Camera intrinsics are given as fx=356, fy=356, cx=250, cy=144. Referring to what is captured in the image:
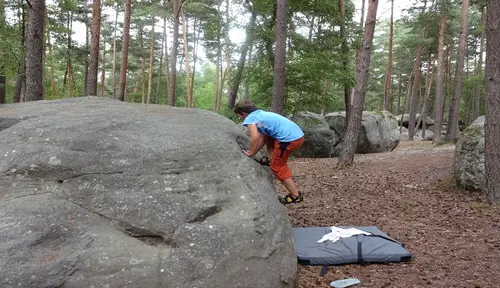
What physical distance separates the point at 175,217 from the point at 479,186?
6.79 metres

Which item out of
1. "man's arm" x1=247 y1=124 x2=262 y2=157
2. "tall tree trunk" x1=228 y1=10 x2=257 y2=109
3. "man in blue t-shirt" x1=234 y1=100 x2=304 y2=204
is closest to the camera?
"man's arm" x1=247 y1=124 x2=262 y2=157

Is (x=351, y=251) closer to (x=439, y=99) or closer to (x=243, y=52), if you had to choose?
(x=243, y=52)

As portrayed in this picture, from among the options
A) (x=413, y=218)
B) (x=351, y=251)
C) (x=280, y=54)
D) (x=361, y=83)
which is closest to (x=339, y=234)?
(x=351, y=251)

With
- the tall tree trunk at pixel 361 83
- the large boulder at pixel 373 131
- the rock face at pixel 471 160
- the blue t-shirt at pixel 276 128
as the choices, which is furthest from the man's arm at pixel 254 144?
the large boulder at pixel 373 131

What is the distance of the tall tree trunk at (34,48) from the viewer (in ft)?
25.8

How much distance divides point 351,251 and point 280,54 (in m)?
6.99

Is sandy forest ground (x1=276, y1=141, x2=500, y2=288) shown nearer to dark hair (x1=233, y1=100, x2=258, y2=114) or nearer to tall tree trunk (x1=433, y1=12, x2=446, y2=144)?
dark hair (x1=233, y1=100, x2=258, y2=114)

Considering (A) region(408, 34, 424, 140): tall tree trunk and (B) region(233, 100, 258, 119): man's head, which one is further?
(A) region(408, 34, 424, 140): tall tree trunk

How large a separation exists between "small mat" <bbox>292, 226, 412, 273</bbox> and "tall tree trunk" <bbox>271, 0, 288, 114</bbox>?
618 centimetres

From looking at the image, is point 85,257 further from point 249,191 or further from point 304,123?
point 304,123

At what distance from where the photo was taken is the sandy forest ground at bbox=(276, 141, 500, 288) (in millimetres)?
4078

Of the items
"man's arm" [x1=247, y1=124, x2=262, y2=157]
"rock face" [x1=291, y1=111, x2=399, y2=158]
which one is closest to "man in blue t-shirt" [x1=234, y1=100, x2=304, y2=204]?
"man's arm" [x1=247, y1=124, x2=262, y2=157]

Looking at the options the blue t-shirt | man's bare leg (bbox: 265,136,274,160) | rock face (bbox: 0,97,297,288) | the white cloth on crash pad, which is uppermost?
the blue t-shirt

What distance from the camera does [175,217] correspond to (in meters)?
3.33
